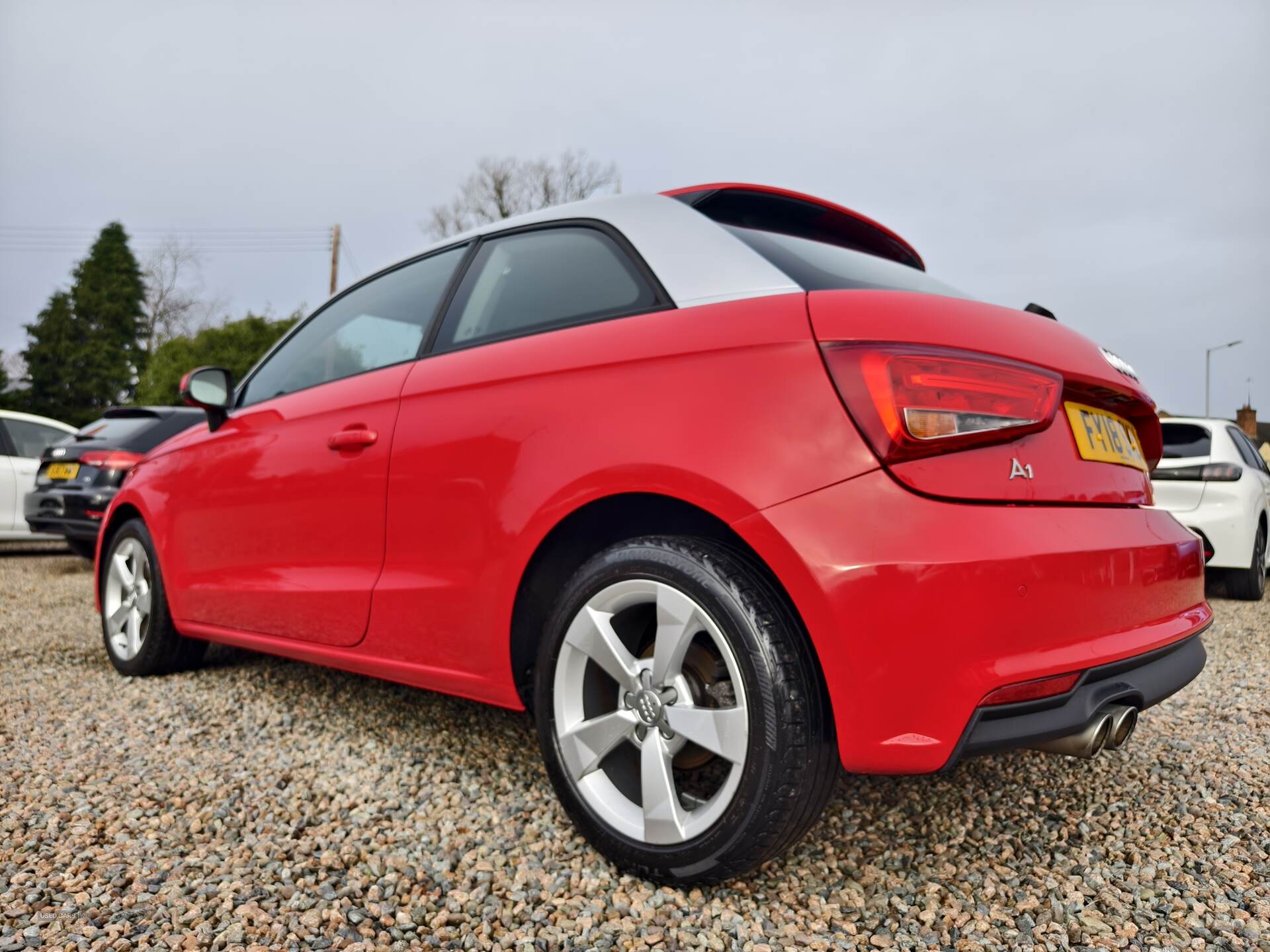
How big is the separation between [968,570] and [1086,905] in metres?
0.88

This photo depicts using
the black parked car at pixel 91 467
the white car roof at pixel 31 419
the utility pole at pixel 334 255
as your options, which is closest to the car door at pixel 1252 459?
the black parked car at pixel 91 467

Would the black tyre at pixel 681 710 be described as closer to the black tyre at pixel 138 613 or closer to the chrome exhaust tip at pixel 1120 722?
the chrome exhaust tip at pixel 1120 722

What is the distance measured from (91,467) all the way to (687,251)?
691 centimetres

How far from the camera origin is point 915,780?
8.41 feet

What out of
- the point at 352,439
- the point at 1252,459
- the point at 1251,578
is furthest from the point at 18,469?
the point at 1252,459

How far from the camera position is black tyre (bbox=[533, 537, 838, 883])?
1.63 m

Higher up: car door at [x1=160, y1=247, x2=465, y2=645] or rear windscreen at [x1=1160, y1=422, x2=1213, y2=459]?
car door at [x1=160, y1=247, x2=465, y2=645]

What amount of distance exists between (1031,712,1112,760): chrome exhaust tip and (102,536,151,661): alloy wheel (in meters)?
3.51

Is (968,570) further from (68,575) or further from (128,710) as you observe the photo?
(68,575)

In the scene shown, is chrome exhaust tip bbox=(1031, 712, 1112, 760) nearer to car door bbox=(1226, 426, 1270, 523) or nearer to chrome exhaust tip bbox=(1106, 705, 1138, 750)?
chrome exhaust tip bbox=(1106, 705, 1138, 750)

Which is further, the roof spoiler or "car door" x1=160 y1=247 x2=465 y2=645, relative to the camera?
"car door" x1=160 y1=247 x2=465 y2=645

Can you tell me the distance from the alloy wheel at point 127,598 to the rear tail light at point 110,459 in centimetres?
355

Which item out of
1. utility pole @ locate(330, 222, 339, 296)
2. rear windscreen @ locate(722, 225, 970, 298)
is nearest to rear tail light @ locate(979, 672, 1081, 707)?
rear windscreen @ locate(722, 225, 970, 298)

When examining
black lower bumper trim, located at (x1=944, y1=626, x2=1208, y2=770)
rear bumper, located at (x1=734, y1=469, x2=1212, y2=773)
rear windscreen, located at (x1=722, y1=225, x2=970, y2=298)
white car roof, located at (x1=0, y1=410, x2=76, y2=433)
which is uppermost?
rear windscreen, located at (x1=722, y1=225, x2=970, y2=298)
